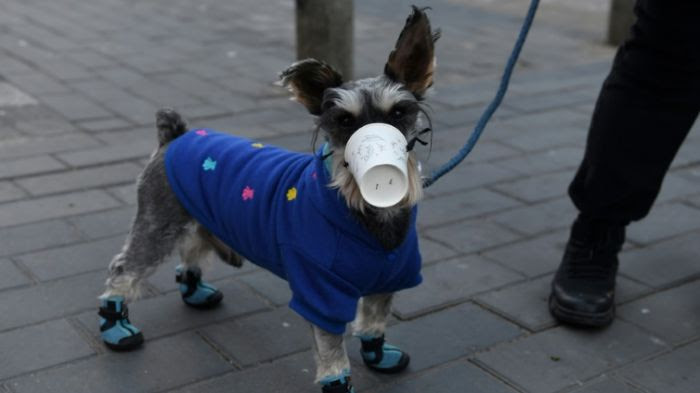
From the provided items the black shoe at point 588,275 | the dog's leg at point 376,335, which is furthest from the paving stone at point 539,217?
the dog's leg at point 376,335

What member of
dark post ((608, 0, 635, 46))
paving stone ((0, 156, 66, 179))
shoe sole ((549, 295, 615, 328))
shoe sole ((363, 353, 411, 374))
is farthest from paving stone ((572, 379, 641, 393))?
dark post ((608, 0, 635, 46))

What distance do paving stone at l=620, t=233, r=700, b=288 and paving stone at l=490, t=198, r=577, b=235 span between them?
447 mm

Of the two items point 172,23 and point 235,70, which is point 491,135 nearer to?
point 235,70

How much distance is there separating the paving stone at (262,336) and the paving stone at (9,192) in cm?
180

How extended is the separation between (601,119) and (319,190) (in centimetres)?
147

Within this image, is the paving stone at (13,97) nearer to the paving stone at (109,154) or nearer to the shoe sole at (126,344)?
the paving stone at (109,154)

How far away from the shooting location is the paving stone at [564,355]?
3.28 meters

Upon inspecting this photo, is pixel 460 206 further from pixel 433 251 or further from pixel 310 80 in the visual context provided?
pixel 310 80

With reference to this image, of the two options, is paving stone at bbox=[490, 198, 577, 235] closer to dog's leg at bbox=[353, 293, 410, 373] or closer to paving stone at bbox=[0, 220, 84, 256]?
dog's leg at bbox=[353, 293, 410, 373]

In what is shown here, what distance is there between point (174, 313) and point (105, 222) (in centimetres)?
105

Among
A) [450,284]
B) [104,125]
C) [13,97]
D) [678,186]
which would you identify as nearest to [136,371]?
[450,284]

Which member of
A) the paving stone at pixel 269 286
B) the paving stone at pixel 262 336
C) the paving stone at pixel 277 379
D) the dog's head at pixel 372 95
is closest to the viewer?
the dog's head at pixel 372 95

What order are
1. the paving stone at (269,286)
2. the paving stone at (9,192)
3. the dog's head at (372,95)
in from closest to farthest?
the dog's head at (372,95) → the paving stone at (269,286) → the paving stone at (9,192)

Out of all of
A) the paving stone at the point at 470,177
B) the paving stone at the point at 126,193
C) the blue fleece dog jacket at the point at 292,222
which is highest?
the blue fleece dog jacket at the point at 292,222
